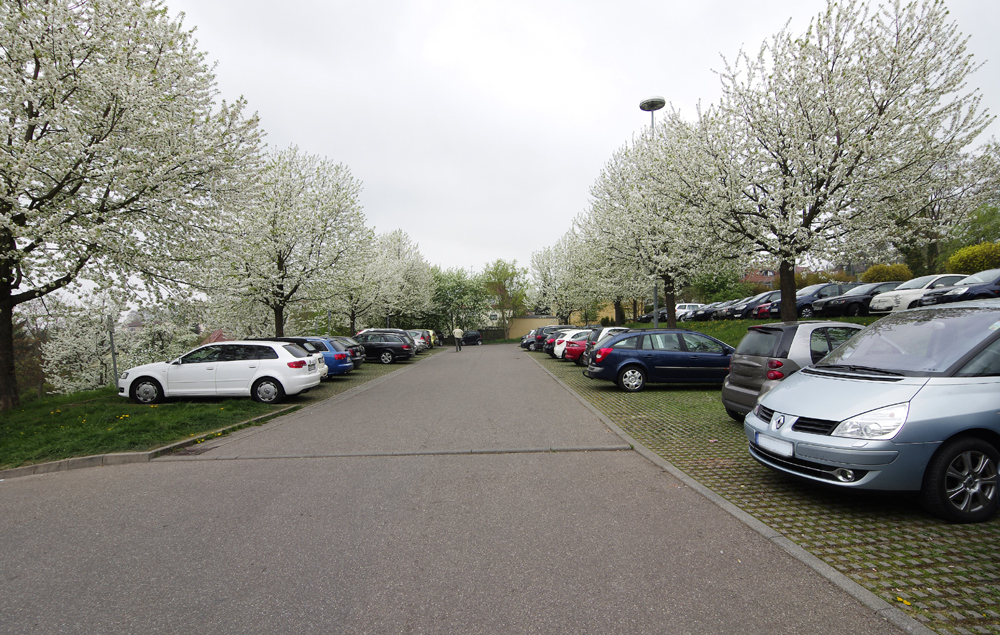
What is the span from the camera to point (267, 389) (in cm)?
1159

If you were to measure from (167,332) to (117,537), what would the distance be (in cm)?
2406

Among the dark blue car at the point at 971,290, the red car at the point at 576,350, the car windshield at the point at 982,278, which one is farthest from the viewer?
the red car at the point at 576,350

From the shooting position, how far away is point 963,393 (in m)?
4.06

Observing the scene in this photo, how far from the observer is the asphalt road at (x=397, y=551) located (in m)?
2.84

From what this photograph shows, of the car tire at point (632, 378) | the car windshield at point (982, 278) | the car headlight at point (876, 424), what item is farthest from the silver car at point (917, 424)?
the car windshield at point (982, 278)

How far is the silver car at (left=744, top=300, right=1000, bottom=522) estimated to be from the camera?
3.95 m

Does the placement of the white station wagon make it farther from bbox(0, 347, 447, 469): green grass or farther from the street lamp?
the street lamp

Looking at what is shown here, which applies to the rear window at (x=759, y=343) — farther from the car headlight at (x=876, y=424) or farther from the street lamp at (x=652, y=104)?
the street lamp at (x=652, y=104)

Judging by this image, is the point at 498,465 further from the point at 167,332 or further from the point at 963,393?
the point at 167,332

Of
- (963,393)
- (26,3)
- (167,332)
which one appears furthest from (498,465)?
(167,332)

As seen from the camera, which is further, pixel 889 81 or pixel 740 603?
pixel 889 81

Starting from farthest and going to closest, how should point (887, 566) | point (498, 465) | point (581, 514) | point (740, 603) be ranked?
point (498, 465) < point (581, 514) < point (887, 566) < point (740, 603)

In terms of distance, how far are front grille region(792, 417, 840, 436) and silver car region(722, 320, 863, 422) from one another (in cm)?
259

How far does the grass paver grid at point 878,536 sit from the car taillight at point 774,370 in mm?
1000
